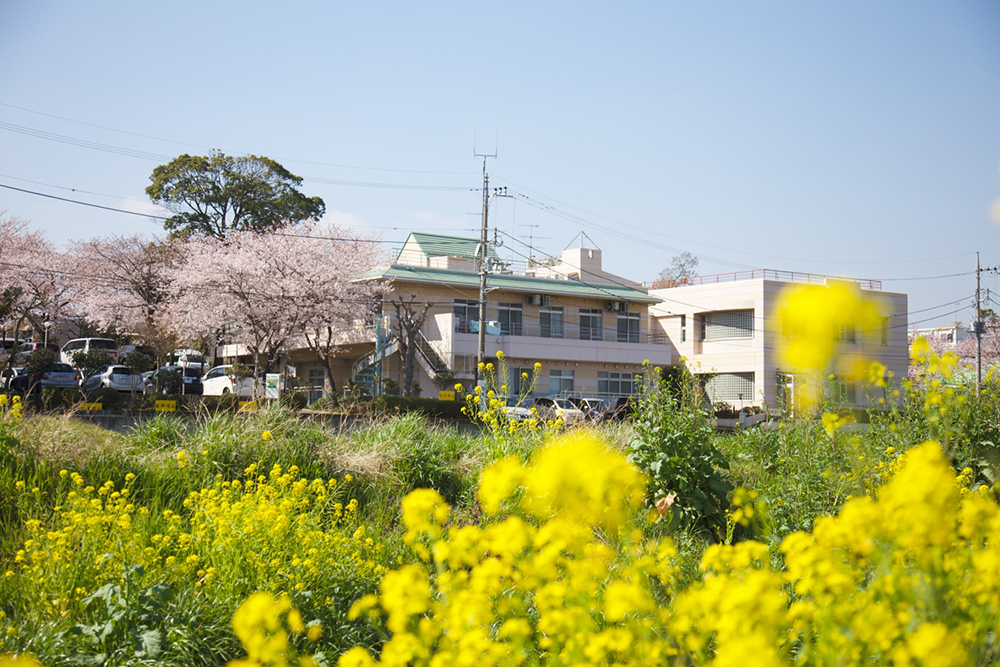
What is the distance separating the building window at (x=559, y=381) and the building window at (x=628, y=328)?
152 inches

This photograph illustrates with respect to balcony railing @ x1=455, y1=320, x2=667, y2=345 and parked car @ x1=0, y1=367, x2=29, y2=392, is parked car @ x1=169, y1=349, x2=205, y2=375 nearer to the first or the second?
parked car @ x1=0, y1=367, x2=29, y2=392

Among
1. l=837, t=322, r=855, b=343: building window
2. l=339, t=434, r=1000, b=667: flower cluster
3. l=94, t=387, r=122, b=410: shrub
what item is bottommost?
l=94, t=387, r=122, b=410: shrub

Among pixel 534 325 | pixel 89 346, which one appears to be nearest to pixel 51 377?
pixel 89 346

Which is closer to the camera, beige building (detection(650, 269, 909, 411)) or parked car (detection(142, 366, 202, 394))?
parked car (detection(142, 366, 202, 394))

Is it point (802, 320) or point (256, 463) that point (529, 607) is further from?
point (256, 463)

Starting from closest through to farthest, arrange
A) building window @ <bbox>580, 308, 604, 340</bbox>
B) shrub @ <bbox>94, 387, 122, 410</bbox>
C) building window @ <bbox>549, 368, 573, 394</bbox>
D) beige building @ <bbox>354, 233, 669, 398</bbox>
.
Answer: shrub @ <bbox>94, 387, 122, 410</bbox> < beige building @ <bbox>354, 233, 669, 398</bbox> < building window @ <bbox>549, 368, 573, 394</bbox> < building window @ <bbox>580, 308, 604, 340</bbox>

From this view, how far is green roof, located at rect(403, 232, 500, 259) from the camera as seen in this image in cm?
4469

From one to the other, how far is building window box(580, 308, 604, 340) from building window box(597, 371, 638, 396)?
1.82 meters

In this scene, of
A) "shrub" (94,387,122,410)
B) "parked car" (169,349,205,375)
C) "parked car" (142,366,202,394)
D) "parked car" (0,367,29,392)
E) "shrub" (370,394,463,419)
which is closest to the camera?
"shrub" (94,387,122,410)

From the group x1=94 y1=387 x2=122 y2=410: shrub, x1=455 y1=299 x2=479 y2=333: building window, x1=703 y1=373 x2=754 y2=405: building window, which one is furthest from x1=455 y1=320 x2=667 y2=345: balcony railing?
x1=94 y1=387 x2=122 y2=410: shrub

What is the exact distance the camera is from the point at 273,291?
31344 mm

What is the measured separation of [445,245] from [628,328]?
12013mm

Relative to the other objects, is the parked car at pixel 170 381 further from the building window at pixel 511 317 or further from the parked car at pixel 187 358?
the building window at pixel 511 317

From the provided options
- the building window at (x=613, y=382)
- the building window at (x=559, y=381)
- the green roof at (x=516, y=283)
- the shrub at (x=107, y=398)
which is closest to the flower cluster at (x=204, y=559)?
the shrub at (x=107, y=398)
